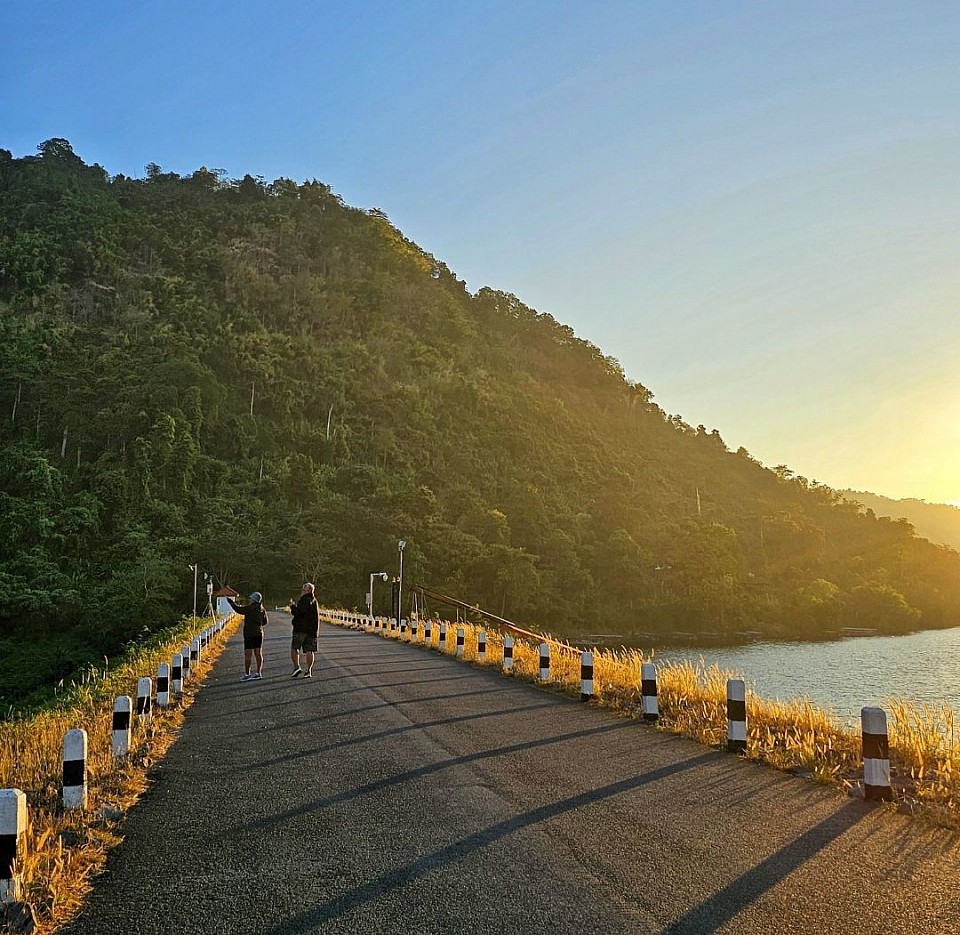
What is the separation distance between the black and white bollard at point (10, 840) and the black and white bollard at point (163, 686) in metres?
7.10

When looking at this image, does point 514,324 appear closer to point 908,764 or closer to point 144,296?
point 144,296

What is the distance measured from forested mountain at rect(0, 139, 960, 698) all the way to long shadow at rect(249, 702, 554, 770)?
52478 millimetres

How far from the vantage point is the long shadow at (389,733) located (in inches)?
327

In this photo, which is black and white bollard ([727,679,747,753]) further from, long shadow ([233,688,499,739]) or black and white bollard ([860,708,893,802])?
long shadow ([233,688,499,739])

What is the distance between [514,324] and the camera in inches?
7500

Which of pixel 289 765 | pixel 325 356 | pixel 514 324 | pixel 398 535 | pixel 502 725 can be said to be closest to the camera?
pixel 289 765

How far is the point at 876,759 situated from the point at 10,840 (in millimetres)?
6317

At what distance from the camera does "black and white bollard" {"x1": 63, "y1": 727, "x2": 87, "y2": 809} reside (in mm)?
6215

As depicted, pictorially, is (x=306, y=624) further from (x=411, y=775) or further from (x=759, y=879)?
(x=759, y=879)

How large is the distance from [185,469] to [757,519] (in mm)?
A: 80846

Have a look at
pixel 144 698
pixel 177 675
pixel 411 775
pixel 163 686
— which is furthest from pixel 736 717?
pixel 177 675

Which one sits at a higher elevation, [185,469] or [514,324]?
[514,324]

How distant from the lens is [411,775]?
293 inches

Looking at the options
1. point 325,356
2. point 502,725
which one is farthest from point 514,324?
point 502,725
